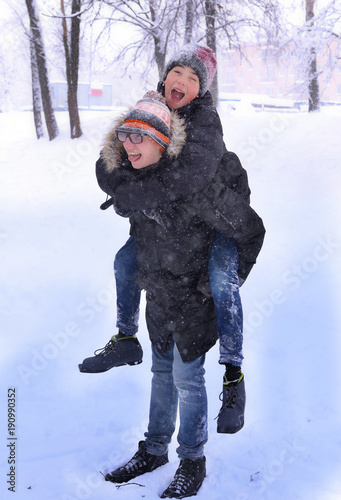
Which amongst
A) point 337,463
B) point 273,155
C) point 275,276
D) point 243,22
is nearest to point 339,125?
point 273,155

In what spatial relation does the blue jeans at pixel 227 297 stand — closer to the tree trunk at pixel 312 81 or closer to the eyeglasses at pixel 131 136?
the eyeglasses at pixel 131 136

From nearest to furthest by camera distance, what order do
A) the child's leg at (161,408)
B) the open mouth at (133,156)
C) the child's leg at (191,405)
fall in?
the open mouth at (133,156)
the child's leg at (191,405)
the child's leg at (161,408)

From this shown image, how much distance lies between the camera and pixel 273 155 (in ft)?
33.6

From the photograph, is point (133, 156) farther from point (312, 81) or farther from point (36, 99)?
point (36, 99)

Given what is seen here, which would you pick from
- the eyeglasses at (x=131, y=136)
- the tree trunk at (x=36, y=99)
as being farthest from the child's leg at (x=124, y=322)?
the tree trunk at (x=36, y=99)

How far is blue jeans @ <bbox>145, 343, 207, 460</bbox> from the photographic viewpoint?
2.57 metres

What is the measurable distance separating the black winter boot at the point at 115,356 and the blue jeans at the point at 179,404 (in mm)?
134

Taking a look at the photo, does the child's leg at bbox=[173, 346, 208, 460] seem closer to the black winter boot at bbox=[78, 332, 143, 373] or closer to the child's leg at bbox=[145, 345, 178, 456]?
the child's leg at bbox=[145, 345, 178, 456]

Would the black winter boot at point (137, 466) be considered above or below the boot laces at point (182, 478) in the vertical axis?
below

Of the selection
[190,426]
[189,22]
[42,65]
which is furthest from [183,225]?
[42,65]

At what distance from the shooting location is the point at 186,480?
2.63 m

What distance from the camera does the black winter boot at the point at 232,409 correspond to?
2.17 meters

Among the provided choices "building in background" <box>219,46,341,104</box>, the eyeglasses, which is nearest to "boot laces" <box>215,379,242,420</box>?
the eyeglasses

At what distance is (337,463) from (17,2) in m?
19.8
